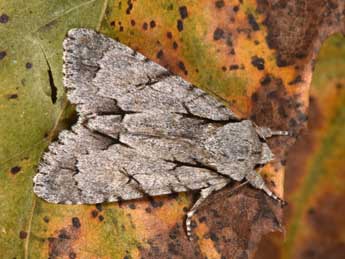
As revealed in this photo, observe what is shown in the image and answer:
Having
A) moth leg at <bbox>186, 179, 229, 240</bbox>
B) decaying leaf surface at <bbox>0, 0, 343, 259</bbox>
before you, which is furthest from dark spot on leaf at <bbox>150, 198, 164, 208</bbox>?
moth leg at <bbox>186, 179, 229, 240</bbox>

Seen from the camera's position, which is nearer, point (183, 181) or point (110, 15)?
point (110, 15)

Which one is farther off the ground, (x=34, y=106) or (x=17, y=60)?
(x=17, y=60)

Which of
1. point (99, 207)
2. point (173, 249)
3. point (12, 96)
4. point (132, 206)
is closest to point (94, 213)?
point (99, 207)

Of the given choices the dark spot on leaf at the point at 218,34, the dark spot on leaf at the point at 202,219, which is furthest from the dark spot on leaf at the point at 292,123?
the dark spot on leaf at the point at 202,219

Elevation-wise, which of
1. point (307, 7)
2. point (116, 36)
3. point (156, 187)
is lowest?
point (156, 187)

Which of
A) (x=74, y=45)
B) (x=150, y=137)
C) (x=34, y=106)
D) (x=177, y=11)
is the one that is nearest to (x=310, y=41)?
(x=177, y=11)

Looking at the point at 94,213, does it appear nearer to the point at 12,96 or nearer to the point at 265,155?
the point at 12,96

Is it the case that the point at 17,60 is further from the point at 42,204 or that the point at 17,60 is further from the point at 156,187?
the point at 156,187
